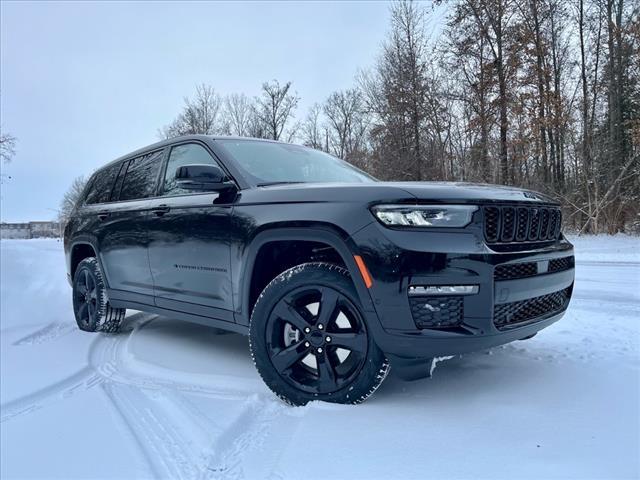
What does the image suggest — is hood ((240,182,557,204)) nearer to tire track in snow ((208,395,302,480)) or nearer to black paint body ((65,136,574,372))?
black paint body ((65,136,574,372))

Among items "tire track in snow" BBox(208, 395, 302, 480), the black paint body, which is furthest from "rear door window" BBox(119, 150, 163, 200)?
"tire track in snow" BBox(208, 395, 302, 480)

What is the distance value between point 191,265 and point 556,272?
7.80 feet

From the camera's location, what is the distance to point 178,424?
2.43 m

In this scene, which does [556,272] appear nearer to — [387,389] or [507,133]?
[387,389]

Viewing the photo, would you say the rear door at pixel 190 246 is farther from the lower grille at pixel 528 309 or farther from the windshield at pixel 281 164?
the lower grille at pixel 528 309

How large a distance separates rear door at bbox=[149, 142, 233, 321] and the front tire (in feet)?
1.63

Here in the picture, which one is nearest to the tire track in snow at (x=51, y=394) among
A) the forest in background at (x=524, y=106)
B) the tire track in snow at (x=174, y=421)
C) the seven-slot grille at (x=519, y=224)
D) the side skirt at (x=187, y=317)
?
the tire track in snow at (x=174, y=421)

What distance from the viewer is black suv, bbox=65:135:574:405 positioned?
86.1 inches

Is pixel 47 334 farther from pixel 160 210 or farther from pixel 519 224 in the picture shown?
pixel 519 224

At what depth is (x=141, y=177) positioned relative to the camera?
13.9ft

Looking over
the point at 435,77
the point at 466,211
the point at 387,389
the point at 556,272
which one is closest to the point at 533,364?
the point at 556,272

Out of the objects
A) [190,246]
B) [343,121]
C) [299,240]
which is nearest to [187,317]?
[190,246]

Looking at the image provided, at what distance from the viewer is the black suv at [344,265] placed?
2.19 m

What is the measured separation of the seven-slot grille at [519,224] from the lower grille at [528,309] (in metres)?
0.33
